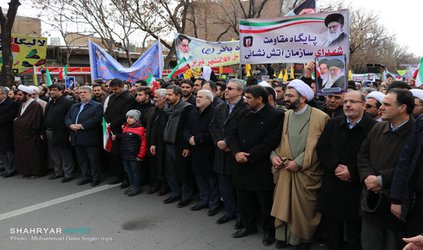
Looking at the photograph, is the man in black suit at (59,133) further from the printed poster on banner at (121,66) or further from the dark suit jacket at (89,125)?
the printed poster on banner at (121,66)

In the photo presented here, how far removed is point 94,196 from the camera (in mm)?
5750

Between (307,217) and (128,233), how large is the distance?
2169 mm

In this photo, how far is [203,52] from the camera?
975 centimetres

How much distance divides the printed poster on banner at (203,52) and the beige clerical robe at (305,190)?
6346 millimetres

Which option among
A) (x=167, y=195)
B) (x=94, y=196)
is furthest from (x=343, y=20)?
(x=94, y=196)

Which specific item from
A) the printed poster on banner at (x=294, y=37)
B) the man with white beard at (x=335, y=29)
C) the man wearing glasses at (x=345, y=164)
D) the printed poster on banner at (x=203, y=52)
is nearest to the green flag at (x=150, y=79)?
the printed poster on banner at (x=203, y=52)

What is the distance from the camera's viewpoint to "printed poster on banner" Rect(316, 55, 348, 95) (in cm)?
420

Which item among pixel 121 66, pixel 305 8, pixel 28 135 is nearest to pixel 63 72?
pixel 121 66

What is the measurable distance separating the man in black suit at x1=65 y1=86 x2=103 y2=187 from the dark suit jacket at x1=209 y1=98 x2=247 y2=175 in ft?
8.67

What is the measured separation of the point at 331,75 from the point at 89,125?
4.14m

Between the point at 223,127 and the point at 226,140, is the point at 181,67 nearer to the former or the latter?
the point at 223,127

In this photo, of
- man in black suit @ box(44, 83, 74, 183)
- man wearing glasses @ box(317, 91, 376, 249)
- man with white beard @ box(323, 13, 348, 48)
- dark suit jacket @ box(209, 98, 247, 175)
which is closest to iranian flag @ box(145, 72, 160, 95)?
man in black suit @ box(44, 83, 74, 183)

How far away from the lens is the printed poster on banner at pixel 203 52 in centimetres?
969

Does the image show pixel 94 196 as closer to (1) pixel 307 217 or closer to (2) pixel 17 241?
(2) pixel 17 241
